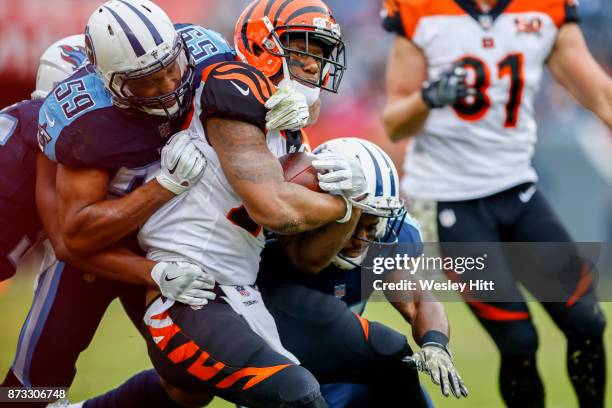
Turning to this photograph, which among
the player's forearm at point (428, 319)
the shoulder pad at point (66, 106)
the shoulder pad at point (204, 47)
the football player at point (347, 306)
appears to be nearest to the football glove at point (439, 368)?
the football player at point (347, 306)

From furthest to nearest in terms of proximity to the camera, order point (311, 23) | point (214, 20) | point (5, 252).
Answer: point (214, 20), point (5, 252), point (311, 23)

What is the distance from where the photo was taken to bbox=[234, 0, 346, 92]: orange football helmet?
2662 millimetres

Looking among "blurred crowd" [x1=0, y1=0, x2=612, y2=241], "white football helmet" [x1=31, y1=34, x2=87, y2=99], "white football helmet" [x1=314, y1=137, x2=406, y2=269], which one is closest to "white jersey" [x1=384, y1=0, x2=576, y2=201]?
"white football helmet" [x1=314, y1=137, x2=406, y2=269]

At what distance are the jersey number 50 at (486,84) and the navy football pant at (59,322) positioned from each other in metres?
1.48

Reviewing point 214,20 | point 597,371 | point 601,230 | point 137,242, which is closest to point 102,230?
point 137,242

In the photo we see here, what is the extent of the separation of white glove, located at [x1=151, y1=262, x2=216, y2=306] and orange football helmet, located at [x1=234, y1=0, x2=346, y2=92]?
615 millimetres

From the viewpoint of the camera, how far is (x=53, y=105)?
2.55m

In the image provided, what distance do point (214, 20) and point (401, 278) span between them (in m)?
4.21

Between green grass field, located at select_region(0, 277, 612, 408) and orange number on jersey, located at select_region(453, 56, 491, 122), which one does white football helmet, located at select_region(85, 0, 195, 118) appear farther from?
orange number on jersey, located at select_region(453, 56, 491, 122)

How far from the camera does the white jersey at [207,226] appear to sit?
2467 millimetres

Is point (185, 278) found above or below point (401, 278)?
above

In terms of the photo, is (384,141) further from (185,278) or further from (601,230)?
(185,278)

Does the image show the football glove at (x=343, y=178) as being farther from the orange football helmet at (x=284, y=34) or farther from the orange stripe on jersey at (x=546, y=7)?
the orange stripe on jersey at (x=546, y=7)

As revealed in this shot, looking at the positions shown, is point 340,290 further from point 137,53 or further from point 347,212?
point 137,53
